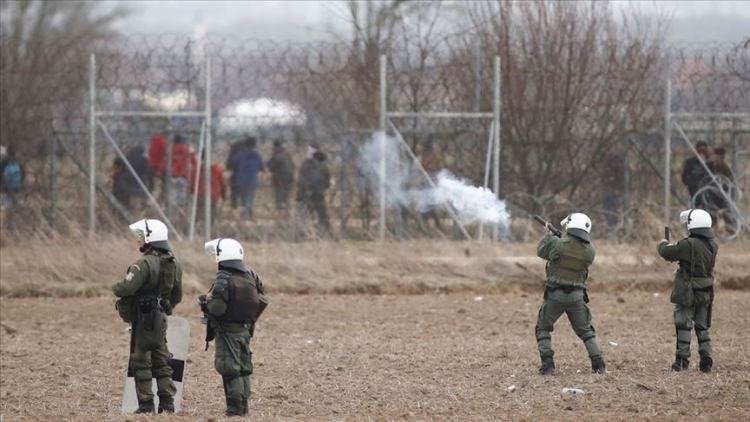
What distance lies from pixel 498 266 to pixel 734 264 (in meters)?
3.12

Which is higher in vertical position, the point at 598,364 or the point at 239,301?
the point at 239,301

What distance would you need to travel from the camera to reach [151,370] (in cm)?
864

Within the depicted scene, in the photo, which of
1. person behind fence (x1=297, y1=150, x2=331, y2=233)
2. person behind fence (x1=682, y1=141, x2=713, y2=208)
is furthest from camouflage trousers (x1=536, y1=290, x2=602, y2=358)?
person behind fence (x1=682, y1=141, x2=713, y2=208)

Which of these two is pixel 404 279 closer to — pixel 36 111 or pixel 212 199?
pixel 212 199

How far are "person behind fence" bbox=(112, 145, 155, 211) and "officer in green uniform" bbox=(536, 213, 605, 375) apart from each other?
8.75m

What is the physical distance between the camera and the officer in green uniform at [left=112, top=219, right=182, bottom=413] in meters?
8.51

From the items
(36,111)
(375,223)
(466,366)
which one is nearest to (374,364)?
(466,366)

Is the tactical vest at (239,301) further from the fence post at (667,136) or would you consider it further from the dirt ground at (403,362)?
the fence post at (667,136)

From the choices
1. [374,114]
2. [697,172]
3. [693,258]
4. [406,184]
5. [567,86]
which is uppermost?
[567,86]

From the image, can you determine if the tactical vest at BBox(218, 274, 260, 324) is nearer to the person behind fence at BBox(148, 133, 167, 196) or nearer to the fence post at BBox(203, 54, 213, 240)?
the fence post at BBox(203, 54, 213, 240)

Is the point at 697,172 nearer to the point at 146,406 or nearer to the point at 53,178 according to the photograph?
the point at 53,178

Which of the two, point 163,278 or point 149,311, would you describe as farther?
A: point 163,278

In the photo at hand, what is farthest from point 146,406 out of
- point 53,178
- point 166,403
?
point 53,178

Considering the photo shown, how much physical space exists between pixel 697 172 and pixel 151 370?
437 inches
